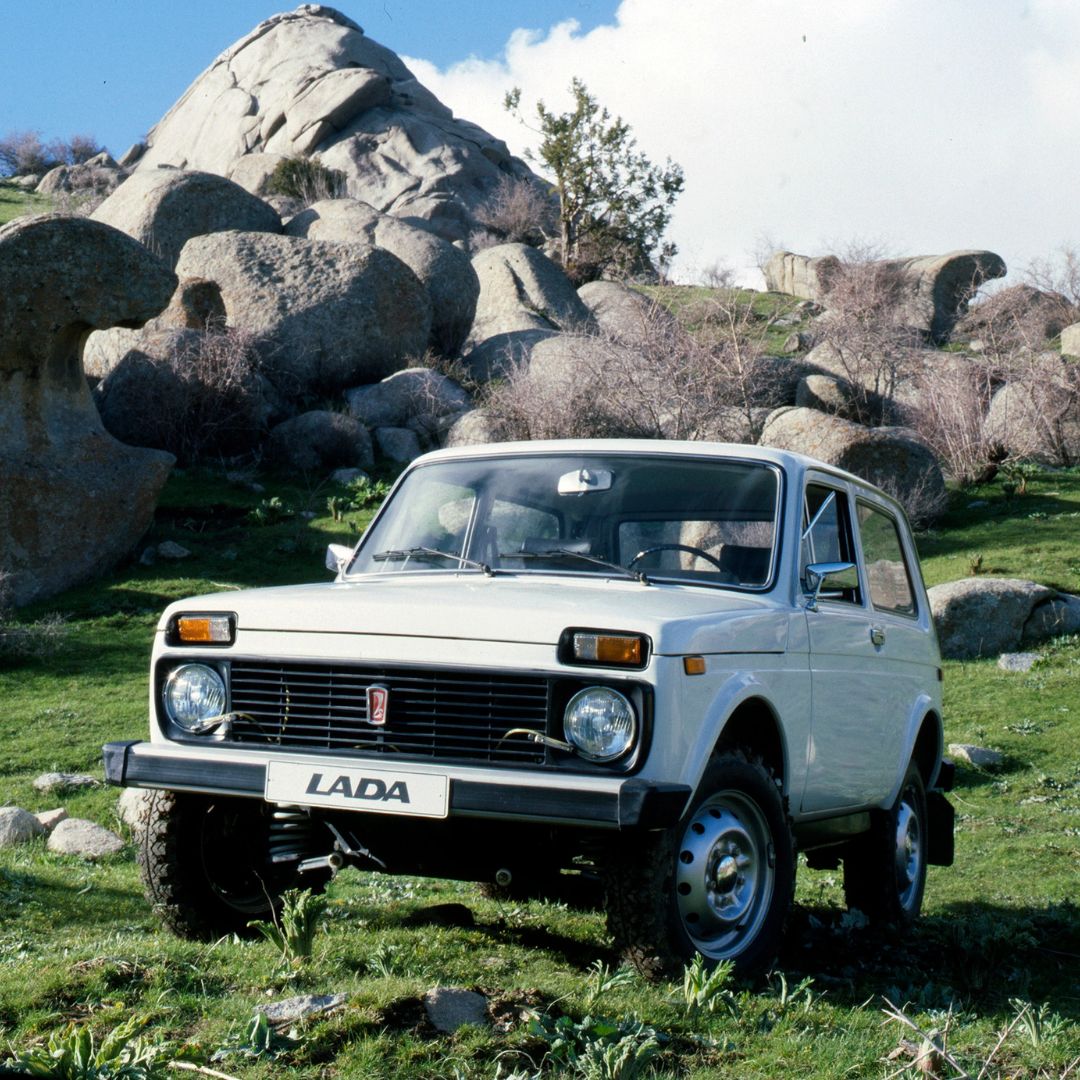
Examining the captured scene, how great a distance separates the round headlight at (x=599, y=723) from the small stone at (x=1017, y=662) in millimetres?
13709

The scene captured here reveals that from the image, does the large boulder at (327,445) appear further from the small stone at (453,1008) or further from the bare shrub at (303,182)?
the bare shrub at (303,182)

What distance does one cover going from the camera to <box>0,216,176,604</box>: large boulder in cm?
2025

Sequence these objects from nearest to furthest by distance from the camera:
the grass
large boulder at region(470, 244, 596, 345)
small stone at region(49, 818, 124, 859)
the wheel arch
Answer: the grass, the wheel arch, small stone at region(49, 818, 124, 859), large boulder at region(470, 244, 596, 345)

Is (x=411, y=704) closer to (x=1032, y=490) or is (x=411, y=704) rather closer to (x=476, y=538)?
(x=476, y=538)

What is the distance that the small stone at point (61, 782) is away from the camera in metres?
12.0

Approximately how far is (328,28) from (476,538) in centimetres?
7532

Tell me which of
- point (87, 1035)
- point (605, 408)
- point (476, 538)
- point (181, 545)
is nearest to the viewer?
point (87, 1035)

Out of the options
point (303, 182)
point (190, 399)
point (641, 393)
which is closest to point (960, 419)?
point (641, 393)

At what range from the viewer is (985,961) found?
5.98 metres

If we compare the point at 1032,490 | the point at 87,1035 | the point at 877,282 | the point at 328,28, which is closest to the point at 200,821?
the point at 87,1035

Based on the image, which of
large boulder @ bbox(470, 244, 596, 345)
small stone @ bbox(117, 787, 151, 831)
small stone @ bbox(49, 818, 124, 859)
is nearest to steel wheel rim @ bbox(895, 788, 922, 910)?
small stone @ bbox(49, 818, 124, 859)

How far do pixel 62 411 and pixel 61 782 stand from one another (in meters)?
10.8

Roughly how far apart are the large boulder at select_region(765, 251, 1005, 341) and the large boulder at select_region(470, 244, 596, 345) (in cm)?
1064

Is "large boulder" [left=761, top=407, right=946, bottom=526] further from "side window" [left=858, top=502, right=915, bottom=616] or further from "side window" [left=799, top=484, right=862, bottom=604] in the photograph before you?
"side window" [left=799, top=484, right=862, bottom=604]
